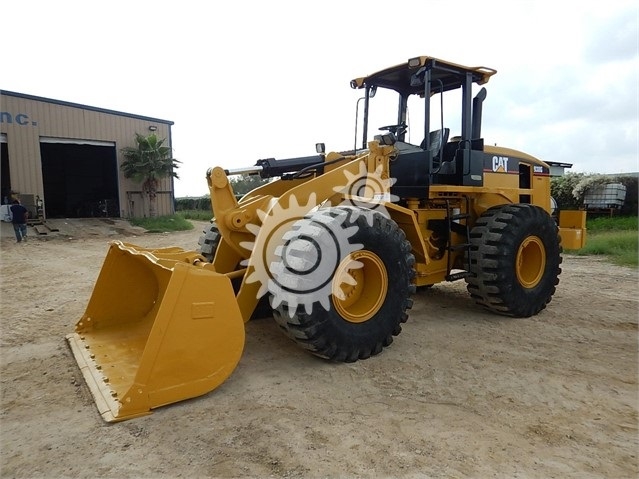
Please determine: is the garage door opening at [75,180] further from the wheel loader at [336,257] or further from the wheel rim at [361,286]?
the wheel rim at [361,286]

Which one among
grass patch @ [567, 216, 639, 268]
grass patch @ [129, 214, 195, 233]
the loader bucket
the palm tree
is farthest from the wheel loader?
the palm tree

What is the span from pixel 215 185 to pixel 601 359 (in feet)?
12.5

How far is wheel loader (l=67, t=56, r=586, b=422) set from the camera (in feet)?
10.3

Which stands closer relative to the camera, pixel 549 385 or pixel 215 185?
pixel 549 385

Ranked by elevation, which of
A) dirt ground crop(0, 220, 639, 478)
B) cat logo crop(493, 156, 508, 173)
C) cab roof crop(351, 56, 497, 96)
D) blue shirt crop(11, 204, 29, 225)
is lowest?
dirt ground crop(0, 220, 639, 478)

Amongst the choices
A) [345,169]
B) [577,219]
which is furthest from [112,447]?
[577,219]

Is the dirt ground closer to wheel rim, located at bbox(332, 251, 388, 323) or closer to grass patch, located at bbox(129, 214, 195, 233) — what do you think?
wheel rim, located at bbox(332, 251, 388, 323)

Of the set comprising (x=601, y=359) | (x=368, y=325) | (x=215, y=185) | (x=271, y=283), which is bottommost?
(x=601, y=359)

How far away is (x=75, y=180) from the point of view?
86.4 feet

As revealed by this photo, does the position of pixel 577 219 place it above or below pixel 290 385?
above

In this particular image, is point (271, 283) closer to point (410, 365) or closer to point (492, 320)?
point (410, 365)

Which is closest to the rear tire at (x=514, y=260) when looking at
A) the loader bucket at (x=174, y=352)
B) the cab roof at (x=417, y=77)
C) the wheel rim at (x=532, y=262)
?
the wheel rim at (x=532, y=262)

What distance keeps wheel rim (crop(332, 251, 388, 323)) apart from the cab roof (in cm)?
239

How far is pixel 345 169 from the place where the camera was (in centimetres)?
441
